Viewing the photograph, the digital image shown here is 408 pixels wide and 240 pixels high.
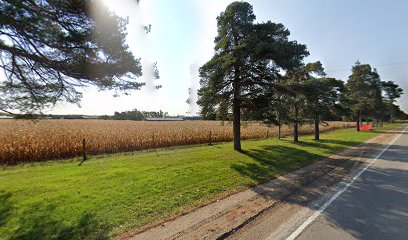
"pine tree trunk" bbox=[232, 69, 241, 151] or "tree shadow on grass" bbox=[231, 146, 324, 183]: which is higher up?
"pine tree trunk" bbox=[232, 69, 241, 151]

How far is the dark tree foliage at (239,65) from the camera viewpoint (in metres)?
11.6

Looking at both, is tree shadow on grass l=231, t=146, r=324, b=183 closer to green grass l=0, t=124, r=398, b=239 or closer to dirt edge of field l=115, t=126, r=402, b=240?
green grass l=0, t=124, r=398, b=239

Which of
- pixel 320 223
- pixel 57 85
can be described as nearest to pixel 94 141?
pixel 57 85

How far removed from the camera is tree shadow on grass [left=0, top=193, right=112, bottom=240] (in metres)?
4.03

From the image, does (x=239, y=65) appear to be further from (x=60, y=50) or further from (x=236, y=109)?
(x=60, y=50)

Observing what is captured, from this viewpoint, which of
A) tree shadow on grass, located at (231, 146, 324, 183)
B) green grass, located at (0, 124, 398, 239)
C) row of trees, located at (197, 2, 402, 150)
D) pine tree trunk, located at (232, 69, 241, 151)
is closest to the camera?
green grass, located at (0, 124, 398, 239)

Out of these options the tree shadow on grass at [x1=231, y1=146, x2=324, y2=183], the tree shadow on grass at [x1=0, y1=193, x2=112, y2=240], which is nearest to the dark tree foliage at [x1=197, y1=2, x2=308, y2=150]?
the tree shadow on grass at [x1=231, y1=146, x2=324, y2=183]

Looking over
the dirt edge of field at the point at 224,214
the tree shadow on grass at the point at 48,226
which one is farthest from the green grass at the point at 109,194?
the dirt edge of field at the point at 224,214

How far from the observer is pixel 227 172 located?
8609 mm

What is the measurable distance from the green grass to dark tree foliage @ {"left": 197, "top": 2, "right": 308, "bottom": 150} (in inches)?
148

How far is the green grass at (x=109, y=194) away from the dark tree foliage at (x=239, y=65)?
12.3 ft

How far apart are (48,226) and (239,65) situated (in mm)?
9845

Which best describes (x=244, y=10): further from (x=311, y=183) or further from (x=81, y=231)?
(x=81, y=231)

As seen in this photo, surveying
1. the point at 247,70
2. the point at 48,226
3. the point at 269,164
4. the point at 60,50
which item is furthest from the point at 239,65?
the point at 48,226
